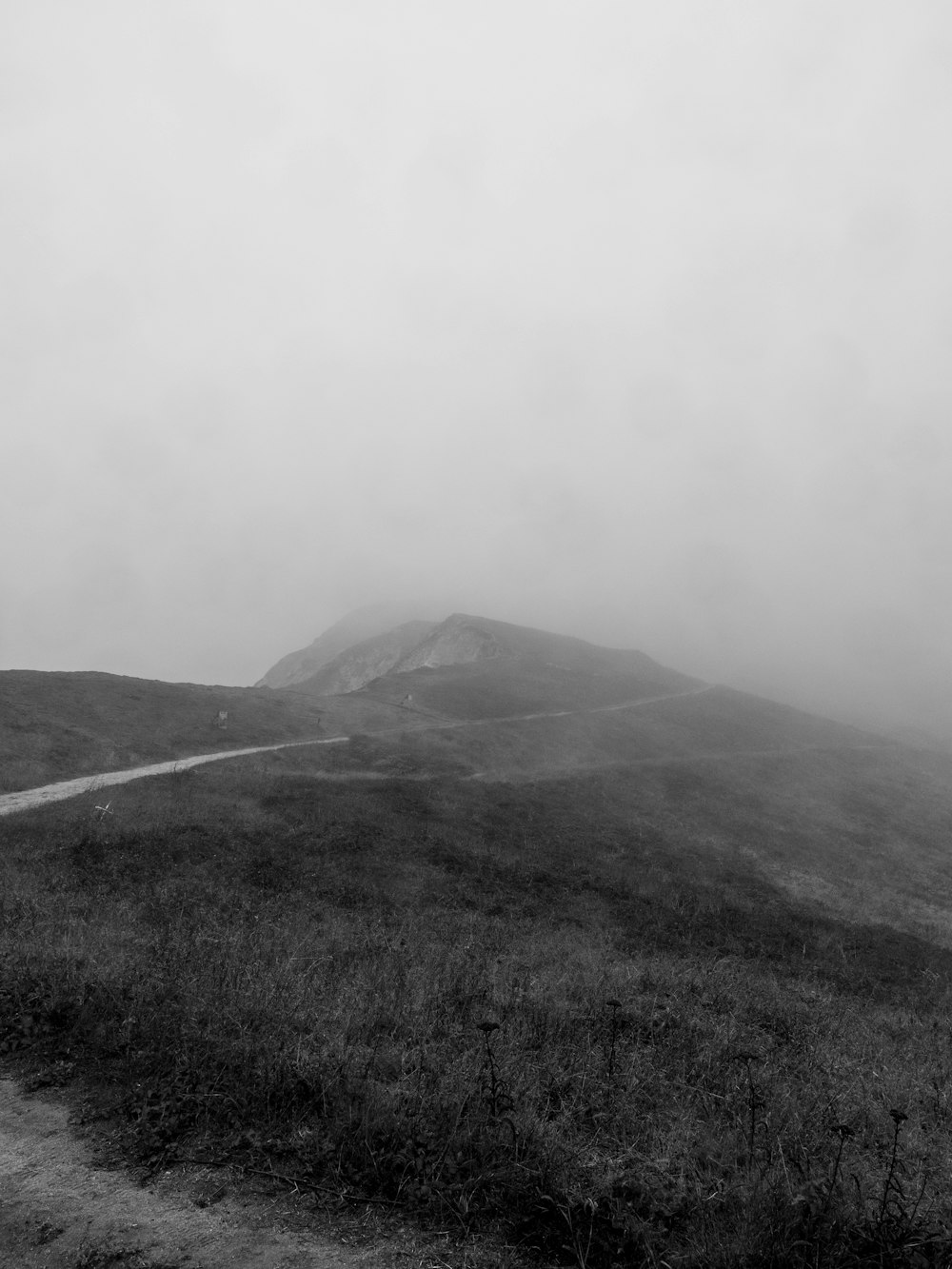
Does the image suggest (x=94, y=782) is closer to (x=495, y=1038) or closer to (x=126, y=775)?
(x=126, y=775)

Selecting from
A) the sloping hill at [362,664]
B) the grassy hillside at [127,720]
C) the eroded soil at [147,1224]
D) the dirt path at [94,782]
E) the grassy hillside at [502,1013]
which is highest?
the sloping hill at [362,664]

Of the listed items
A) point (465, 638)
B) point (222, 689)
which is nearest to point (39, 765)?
point (222, 689)

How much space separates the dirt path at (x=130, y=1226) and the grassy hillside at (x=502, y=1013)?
535 millimetres

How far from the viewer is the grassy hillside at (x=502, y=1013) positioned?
→ 655 centimetres

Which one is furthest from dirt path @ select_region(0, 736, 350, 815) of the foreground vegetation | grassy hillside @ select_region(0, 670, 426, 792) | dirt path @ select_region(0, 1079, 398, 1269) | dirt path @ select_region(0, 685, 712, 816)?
dirt path @ select_region(0, 1079, 398, 1269)

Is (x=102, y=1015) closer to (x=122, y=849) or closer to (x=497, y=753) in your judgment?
(x=122, y=849)

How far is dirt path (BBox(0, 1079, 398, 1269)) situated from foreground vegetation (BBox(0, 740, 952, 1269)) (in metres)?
0.56

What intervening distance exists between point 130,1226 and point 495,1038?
258 inches

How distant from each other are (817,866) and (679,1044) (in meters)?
34.1

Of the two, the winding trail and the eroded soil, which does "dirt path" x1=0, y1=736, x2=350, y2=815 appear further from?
the eroded soil

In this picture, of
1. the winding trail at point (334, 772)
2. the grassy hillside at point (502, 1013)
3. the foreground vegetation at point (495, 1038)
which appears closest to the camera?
the foreground vegetation at point (495, 1038)

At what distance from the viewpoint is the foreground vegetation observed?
6449 millimetres

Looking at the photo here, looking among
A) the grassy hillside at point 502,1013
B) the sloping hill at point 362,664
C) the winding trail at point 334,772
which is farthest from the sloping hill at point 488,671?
the grassy hillside at point 502,1013

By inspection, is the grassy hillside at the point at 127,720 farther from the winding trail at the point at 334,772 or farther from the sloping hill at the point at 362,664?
the sloping hill at the point at 362,664
